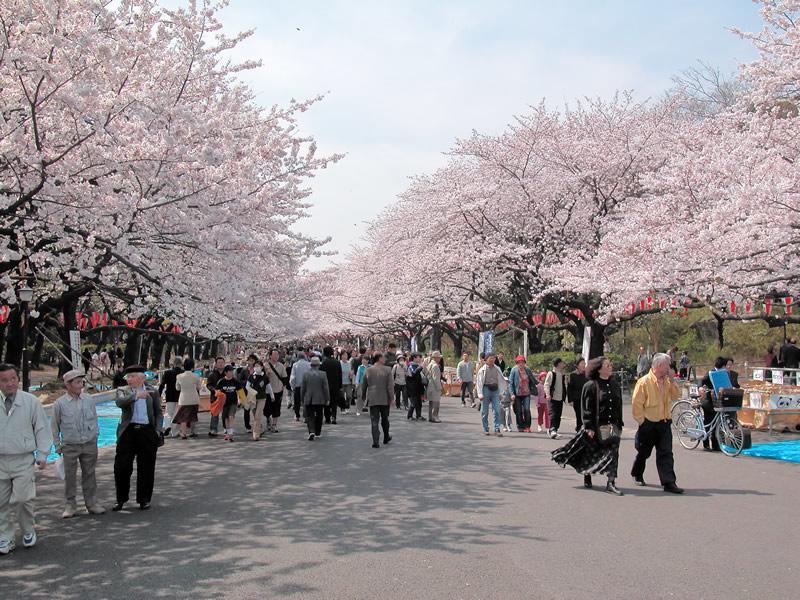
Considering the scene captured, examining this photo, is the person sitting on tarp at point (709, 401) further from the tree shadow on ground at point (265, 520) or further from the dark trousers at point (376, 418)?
the dark trousers at point (376, 418)

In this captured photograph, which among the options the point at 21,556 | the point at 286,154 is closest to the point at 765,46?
the point at 286,154

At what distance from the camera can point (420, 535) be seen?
6.64 m

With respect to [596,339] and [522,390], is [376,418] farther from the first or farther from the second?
[596,339]

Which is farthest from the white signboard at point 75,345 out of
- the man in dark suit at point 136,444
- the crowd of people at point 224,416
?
the man in dark suit at point 136,444

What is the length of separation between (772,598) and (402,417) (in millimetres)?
14548

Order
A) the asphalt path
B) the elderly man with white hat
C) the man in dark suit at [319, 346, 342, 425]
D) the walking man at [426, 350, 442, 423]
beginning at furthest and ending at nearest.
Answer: the walking man at [426, 350, 442, 423] → the man in dark suit at [319, 346, 342, 425] → the elderly man with white hat → the asphalt path

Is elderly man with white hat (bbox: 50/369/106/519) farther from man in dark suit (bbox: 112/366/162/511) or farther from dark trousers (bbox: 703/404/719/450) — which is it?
dark trousers (bbox: 703/404/719/450)

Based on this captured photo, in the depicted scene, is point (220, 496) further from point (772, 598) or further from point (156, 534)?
point (772, 598)

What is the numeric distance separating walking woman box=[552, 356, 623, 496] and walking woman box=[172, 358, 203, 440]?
8.44 m

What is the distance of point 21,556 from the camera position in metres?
6.12

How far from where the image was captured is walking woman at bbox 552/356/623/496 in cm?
876

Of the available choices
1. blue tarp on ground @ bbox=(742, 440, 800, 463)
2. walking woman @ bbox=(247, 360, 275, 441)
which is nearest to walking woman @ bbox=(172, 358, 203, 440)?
walking woman @ bbox=(247, 360, 275, 441)

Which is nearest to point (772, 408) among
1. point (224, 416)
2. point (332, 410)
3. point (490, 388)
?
point (490, 388)

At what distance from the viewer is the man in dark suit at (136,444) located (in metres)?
7.94
